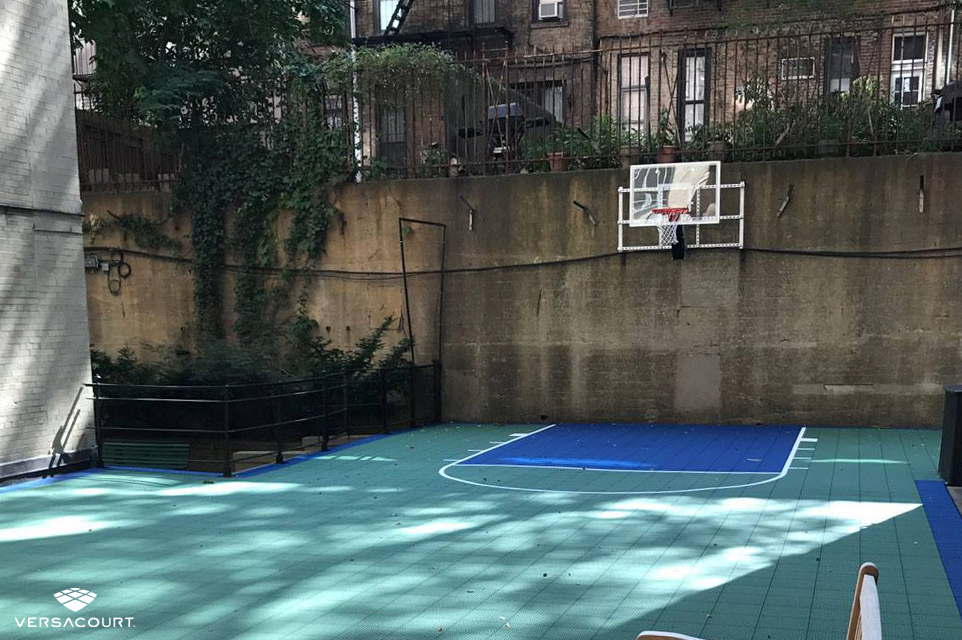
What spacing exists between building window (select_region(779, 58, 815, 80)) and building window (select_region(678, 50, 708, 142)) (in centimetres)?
150

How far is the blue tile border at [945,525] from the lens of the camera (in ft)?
18.1

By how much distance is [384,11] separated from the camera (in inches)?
851

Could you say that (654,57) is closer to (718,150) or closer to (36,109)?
(718,150)

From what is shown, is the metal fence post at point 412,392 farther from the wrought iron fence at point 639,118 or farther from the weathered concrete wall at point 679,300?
the wrought iron fence at point 639,118

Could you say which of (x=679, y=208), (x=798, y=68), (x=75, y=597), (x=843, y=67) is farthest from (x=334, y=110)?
(x=75, y=597)

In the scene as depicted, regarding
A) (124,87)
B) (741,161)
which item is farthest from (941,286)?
(124,87)

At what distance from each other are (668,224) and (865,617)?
448 inches

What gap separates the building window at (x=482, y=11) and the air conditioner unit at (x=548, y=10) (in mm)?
1336

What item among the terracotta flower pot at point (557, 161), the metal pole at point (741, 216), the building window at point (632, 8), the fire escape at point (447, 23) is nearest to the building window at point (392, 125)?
the terracotta flower pot at point (557, 161)

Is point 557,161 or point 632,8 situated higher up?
point 632,8

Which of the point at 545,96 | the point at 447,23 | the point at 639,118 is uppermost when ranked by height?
the point at 447,23

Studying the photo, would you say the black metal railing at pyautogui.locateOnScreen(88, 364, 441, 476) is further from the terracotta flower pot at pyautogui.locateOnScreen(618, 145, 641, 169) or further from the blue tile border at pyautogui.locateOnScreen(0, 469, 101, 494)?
the terracotta flower pot at pyautogui.locateOnScreen(618, 145, 641, 169)

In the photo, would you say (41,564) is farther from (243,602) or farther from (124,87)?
(124,87)

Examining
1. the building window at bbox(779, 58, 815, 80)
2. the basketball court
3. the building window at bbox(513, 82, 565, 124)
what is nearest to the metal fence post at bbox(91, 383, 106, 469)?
the basketball court
